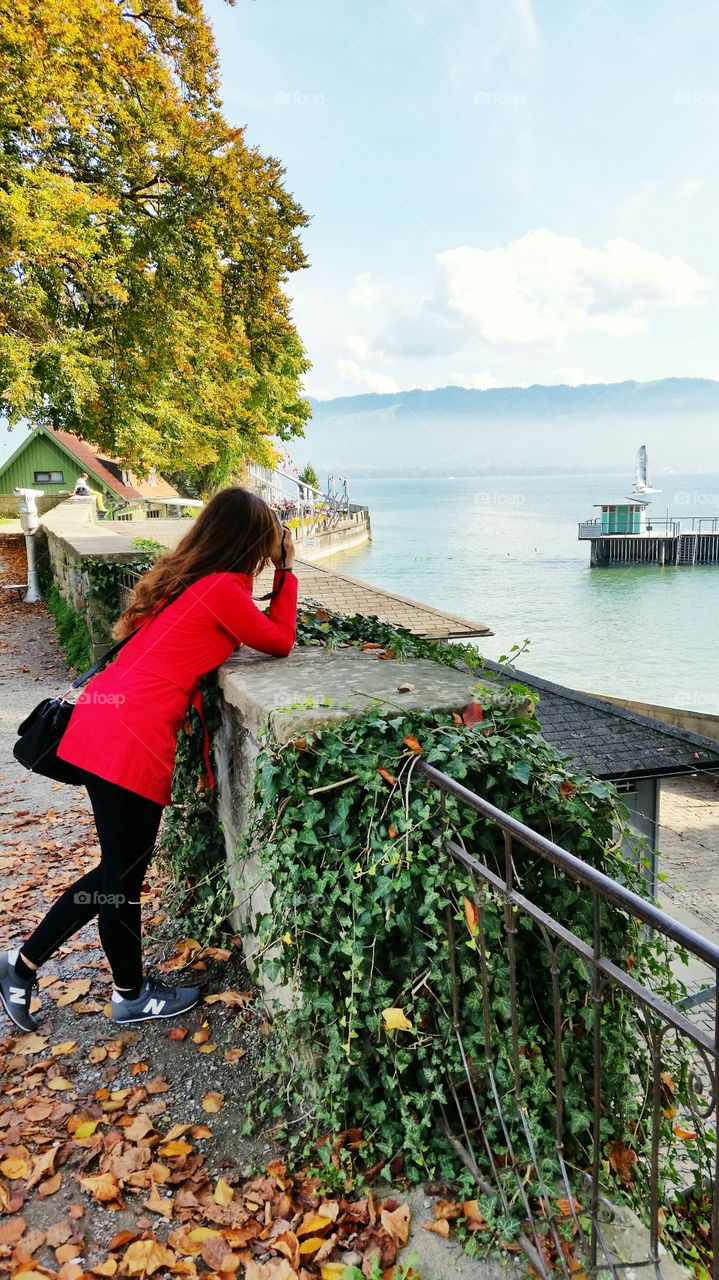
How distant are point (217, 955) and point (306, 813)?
1519mm

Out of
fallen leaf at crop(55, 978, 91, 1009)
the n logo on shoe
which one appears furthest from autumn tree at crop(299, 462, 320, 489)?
the n logo on shoe

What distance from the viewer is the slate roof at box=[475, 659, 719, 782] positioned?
8.33 meters

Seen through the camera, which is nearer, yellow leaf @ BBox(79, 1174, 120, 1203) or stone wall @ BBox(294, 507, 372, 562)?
yellow leaf @ BBox(79, 1174, 120, 1203)

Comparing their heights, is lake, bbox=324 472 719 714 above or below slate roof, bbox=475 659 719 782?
below

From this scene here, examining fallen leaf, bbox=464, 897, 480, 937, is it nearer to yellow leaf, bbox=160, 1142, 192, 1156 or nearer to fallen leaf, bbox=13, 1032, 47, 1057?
yellow leaf, bbox=160, 1142, 192, 1156

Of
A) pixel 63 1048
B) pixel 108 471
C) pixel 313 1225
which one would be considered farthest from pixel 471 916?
pixel 108 471

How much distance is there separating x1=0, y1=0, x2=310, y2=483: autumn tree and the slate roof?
39.6ft

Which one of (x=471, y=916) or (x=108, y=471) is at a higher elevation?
(x=108, y=471)

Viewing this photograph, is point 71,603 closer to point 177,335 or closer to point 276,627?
point 276,627

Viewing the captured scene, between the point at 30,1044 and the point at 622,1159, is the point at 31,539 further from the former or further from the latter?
the point at 622,1159

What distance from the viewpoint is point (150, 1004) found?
325 cm

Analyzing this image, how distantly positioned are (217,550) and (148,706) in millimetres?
608

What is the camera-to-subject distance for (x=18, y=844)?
5.14 meters

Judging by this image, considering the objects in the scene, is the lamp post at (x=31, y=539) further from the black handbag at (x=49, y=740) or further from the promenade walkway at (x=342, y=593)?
the black handbag at (x=49, y=740)
